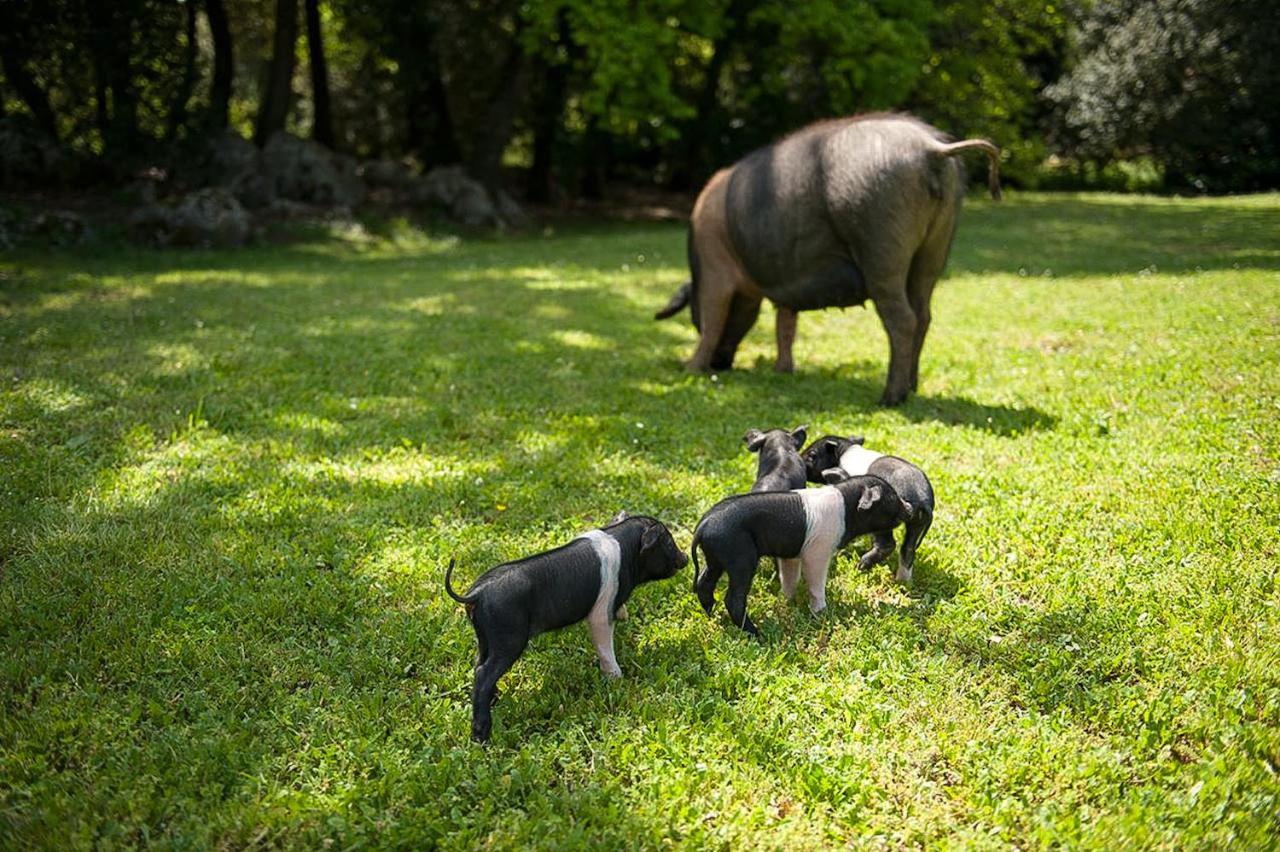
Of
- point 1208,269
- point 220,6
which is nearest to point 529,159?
point 220,6

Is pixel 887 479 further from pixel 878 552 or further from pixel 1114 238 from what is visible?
pixel 1114 238

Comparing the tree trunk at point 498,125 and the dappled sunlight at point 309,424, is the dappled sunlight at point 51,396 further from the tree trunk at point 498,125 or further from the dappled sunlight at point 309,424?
the tree trunk at point 498,125

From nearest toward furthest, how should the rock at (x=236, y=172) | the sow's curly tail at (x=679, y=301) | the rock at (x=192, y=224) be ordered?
the sow's curly tail at (x=679, y=301), the rock at (x=192, y=224), the rock at (x=236, y=172)

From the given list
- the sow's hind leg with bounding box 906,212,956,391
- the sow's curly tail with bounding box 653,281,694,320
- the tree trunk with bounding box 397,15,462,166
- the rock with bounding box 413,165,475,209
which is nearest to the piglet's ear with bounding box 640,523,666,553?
the sow's hind leg with bounding box 906,212,956,391

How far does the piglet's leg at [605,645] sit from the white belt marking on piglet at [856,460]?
1.78 m

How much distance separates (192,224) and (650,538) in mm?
14526

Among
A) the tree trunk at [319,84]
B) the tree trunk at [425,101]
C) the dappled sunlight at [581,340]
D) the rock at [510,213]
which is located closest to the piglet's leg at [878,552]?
the dappled sunlight at [581,340]

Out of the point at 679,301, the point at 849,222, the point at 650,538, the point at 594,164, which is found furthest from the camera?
the point at 594,164

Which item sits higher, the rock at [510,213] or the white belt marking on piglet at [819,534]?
the rock at [510,213]

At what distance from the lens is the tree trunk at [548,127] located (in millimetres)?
22828

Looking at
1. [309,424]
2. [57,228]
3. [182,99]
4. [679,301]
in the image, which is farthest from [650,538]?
[182,99]

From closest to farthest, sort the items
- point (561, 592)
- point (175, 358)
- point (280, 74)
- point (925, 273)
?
point (561, 592) → point (925, 273) → point (175, 358) → point (280, 74)

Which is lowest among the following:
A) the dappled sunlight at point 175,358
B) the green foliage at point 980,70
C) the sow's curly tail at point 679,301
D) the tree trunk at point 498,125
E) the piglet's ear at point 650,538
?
A: the dappled sunlight at point 175,358

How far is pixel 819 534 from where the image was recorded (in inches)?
165
